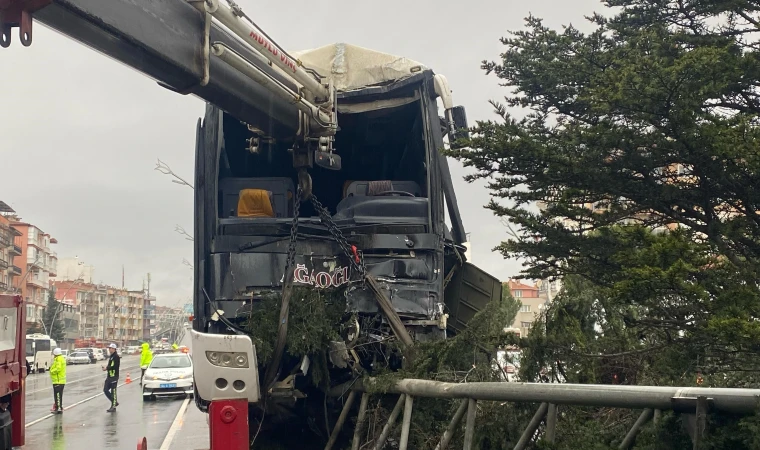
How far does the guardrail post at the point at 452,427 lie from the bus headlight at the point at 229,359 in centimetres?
166

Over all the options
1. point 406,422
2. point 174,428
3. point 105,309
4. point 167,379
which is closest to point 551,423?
point 406,422

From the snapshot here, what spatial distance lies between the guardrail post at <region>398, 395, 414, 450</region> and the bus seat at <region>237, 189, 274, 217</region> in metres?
2.49

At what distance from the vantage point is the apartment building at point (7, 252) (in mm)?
88438

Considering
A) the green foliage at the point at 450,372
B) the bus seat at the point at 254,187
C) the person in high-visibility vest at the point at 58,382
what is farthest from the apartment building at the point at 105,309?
the green foliage at the point at 450,372

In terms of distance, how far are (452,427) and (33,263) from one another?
10565cm

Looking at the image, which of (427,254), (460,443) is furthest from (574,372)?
(427,254)

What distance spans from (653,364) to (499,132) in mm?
2203

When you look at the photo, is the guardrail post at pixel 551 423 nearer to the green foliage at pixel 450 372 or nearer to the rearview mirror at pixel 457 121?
the green foliage at pixel 450 372

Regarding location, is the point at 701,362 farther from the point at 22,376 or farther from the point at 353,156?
the point at 22,376

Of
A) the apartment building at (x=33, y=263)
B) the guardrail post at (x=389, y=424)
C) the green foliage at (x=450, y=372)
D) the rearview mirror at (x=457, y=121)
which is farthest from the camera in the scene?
the apartment building at (x=33, y=263)

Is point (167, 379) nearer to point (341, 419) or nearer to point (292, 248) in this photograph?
point (341, 419)

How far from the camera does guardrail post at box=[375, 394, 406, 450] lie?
5668 millimetres

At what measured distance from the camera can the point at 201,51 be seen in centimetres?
554

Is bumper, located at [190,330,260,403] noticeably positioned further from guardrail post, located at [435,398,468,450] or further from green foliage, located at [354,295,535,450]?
guardrail post, located at [435,398,468,450]
